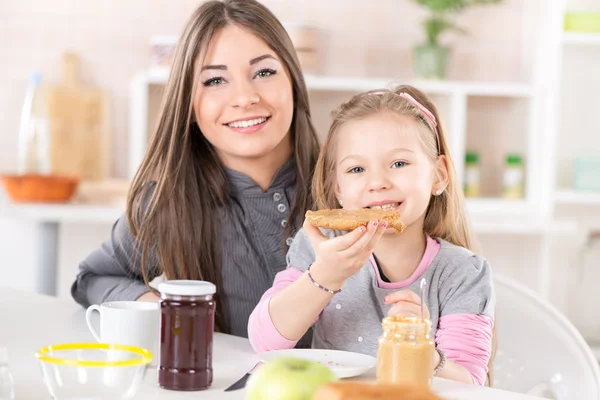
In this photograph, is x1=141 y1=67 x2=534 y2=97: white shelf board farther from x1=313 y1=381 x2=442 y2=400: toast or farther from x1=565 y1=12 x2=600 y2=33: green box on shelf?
x1=313 y1=381 x2=442 y2=400: toast

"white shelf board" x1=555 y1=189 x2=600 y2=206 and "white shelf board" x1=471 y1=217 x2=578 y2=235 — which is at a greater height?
"white shelf board" x1=555 y1=189 x2=600 y2=206

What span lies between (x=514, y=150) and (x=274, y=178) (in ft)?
6.77

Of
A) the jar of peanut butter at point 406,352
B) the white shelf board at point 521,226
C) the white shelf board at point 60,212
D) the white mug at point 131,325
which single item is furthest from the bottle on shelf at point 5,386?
the white shelf board at point 521,226

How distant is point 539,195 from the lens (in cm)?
338

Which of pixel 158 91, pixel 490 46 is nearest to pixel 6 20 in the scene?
pixel 158 91

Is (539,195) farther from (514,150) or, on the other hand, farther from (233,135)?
(233,135)

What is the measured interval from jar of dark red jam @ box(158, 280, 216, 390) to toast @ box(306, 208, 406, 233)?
0.84 feet

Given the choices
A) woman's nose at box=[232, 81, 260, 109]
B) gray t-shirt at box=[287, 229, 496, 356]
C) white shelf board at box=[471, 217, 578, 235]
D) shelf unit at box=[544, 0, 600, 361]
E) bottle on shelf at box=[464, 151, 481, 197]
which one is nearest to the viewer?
gray t-shirt at box=[287, 229, 496, 356]

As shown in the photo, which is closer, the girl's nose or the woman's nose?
the girl's nose

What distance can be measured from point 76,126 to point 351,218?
2.40m

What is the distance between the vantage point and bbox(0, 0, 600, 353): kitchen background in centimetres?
335

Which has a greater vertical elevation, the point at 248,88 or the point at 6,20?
the point at 6,20

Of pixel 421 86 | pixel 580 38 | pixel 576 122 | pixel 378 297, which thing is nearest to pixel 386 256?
pixel 378 297

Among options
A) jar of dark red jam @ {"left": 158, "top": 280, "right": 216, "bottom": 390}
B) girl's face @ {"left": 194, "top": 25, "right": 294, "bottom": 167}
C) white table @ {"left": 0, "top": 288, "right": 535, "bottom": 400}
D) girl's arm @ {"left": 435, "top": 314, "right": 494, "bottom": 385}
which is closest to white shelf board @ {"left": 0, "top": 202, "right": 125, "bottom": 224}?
white table @ {"left": 0, "top": 288, "right": 535, "bottom": 400}
